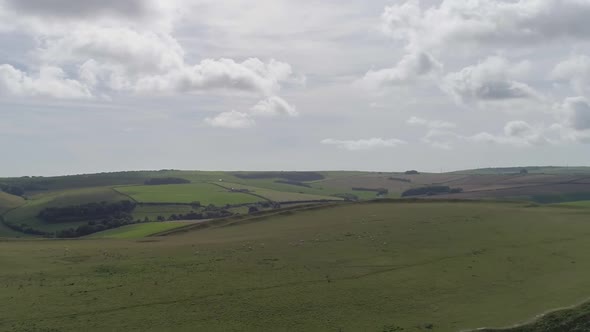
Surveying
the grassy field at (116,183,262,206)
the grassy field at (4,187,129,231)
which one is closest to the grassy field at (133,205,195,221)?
the grassy field at (116,183,262,206)

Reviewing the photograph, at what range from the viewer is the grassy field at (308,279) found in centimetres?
3569

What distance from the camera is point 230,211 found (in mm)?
143125

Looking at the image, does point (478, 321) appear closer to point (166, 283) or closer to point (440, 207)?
point (166, 283)

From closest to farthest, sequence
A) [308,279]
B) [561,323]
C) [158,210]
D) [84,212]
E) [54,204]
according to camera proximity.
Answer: [561,323]
[308,279]
[158,210]
[84,212]
[54,204]

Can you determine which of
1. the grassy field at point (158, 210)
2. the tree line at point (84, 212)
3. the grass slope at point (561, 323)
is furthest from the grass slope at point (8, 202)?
the grass slope at point (561, 323)

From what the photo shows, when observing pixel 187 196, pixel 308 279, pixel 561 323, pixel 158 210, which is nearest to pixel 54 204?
pixel 158 210

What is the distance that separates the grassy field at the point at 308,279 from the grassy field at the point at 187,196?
304 feet

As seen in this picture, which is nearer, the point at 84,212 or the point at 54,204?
the point at 84,212

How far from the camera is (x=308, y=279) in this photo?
4512 cm

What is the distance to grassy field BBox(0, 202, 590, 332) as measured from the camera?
35688mm

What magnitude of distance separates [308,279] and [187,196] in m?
135

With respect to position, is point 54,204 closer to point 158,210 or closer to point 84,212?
point 84,212

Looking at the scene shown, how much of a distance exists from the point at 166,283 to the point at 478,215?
5327cm

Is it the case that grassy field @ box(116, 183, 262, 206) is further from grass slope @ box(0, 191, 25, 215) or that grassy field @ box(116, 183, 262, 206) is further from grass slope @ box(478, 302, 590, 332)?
grass slope @ box(478, 302, 590, 332)
